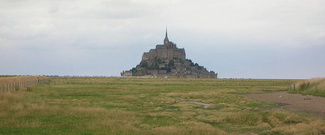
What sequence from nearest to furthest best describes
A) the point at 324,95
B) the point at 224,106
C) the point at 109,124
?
the point at 109,124 → the point at 224,106 → the point at 324,95

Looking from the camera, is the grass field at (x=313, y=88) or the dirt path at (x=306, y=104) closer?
the dirt path at (x=306, y=104)

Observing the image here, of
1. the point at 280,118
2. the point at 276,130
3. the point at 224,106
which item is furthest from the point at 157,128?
the point at 224,106

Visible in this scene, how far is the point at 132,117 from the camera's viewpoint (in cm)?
2030

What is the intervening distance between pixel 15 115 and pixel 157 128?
27.2 feet

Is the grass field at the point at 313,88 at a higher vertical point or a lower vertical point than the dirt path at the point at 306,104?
higher

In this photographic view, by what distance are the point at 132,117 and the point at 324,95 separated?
84.4 ft

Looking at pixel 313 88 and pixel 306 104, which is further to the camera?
pixel 313 88

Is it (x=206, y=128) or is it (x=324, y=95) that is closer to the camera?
(x=206, y=128)

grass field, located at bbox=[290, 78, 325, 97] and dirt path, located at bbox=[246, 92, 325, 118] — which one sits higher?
grass field, located at bbox=[290, 78, 325, 97]

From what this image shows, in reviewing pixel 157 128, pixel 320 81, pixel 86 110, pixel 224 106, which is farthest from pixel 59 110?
pixel 320 81

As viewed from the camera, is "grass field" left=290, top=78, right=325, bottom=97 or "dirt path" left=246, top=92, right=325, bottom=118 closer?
"dirt path" left=246, top=92, right=325, bottom=118

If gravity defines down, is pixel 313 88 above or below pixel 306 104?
above

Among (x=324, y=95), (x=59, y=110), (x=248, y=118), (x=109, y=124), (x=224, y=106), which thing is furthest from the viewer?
(x=324, y=95)

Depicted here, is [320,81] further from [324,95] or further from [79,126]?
[79,126]
